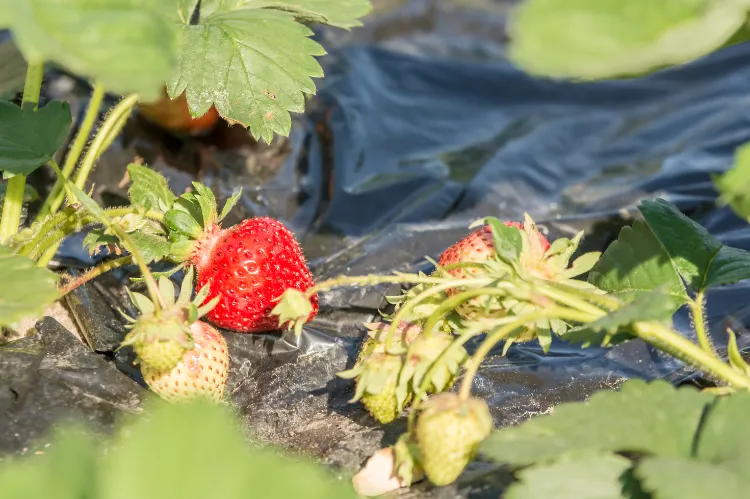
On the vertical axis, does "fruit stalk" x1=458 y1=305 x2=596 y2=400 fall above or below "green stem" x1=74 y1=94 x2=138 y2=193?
above

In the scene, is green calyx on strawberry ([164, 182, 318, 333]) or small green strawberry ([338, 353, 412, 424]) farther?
green calyx on strawberry ([164, 182, 318, 333])

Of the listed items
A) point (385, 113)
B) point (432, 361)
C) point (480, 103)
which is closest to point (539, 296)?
point (432, 361)

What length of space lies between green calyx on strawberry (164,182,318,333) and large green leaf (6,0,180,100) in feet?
1.41

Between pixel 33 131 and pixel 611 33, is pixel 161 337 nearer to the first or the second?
pixel 33 131

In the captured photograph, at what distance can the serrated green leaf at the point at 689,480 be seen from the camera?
1.81ft

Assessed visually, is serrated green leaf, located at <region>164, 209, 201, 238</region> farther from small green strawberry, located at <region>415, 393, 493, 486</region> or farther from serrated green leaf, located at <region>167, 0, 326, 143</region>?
small green strawberry, located at <region>415, 393, 493, 486</region>

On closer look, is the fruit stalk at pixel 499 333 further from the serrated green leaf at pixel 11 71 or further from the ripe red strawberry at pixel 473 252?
the serrated green leaf at pixel 11 71

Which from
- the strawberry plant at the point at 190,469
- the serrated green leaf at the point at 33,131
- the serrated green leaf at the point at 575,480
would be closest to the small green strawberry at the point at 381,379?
the serrated green leaf at the point at 575,480

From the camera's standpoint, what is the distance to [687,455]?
0.63 metres

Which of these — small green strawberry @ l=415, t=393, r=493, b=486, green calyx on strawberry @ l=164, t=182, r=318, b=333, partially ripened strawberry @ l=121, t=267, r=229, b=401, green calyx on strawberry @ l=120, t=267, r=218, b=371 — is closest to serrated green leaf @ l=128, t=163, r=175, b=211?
green calyx on strawberry @ l=164, t=182, r=318, b=333

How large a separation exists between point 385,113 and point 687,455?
4.11 ft

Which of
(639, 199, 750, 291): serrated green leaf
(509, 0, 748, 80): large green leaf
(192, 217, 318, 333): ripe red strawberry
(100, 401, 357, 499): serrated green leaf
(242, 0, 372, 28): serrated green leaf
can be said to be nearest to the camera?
(100, 401, 357, 499): serrated green leaf

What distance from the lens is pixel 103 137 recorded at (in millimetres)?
1121

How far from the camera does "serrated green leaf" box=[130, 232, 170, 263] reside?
1025mm
